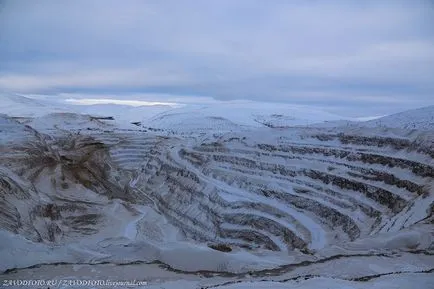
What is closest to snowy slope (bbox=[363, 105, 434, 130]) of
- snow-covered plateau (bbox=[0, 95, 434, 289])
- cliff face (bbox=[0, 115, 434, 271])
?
snow-covered plateau (bbox=[0, 95, 434, 289])

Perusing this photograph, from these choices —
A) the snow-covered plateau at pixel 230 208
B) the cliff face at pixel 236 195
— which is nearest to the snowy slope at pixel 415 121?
the snow-covered plateau at pixel 230 208

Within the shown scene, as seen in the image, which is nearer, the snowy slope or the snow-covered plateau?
the snow-covered plateau

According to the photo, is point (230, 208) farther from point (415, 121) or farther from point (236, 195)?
point (415, 121)

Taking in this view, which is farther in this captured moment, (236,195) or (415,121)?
(415,121)

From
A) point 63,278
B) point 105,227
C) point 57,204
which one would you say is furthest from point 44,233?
point 63,278

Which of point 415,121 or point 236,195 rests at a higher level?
point 415,121

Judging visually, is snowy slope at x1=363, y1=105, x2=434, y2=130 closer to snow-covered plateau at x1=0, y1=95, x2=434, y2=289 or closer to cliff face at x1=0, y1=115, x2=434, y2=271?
snow-covered plateau at x1=0, y1=95, x2=434, y2=289

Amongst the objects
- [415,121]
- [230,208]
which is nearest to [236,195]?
[230,208]

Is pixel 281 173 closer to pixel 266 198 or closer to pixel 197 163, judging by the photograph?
pixel 266 198

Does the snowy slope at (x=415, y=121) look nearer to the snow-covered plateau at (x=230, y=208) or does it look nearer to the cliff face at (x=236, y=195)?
the snow-covered plateau at (x=230, y=208)
